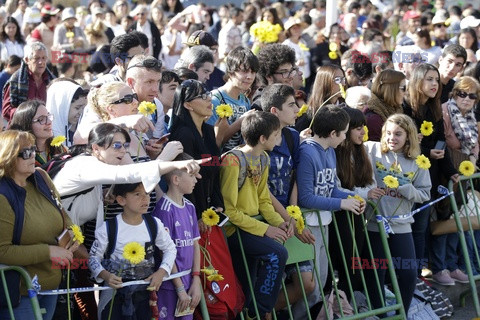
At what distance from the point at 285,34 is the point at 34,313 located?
363 inches

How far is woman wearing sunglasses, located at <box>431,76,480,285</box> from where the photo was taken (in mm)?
8836

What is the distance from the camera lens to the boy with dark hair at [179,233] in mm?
5848

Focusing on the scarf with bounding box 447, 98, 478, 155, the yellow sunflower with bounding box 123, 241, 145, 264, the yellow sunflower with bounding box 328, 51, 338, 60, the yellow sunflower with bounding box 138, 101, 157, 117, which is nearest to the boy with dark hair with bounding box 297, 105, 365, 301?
the yellow sunflower with bounding box 138, 101, 157, 117

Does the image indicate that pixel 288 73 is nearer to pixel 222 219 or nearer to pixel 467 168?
pixel 467 168

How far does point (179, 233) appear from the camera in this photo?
19.3 feet

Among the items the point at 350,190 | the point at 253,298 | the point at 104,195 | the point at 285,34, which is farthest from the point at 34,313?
the point at 285,34

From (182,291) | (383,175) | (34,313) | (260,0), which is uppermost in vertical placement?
(34,313)

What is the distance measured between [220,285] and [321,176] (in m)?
1.35

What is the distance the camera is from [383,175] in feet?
25.6

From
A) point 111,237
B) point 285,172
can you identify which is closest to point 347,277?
point 285,172

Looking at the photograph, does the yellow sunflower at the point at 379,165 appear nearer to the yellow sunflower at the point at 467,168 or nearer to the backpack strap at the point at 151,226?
the yellow sunflower at the point at 467,168

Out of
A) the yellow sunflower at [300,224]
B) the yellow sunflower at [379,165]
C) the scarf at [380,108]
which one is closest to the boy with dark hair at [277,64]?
the scarf at [380,108]

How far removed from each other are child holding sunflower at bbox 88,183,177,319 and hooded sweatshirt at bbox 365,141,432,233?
2581 millimetres

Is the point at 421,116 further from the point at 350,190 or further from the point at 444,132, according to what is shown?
the point at 350,190
